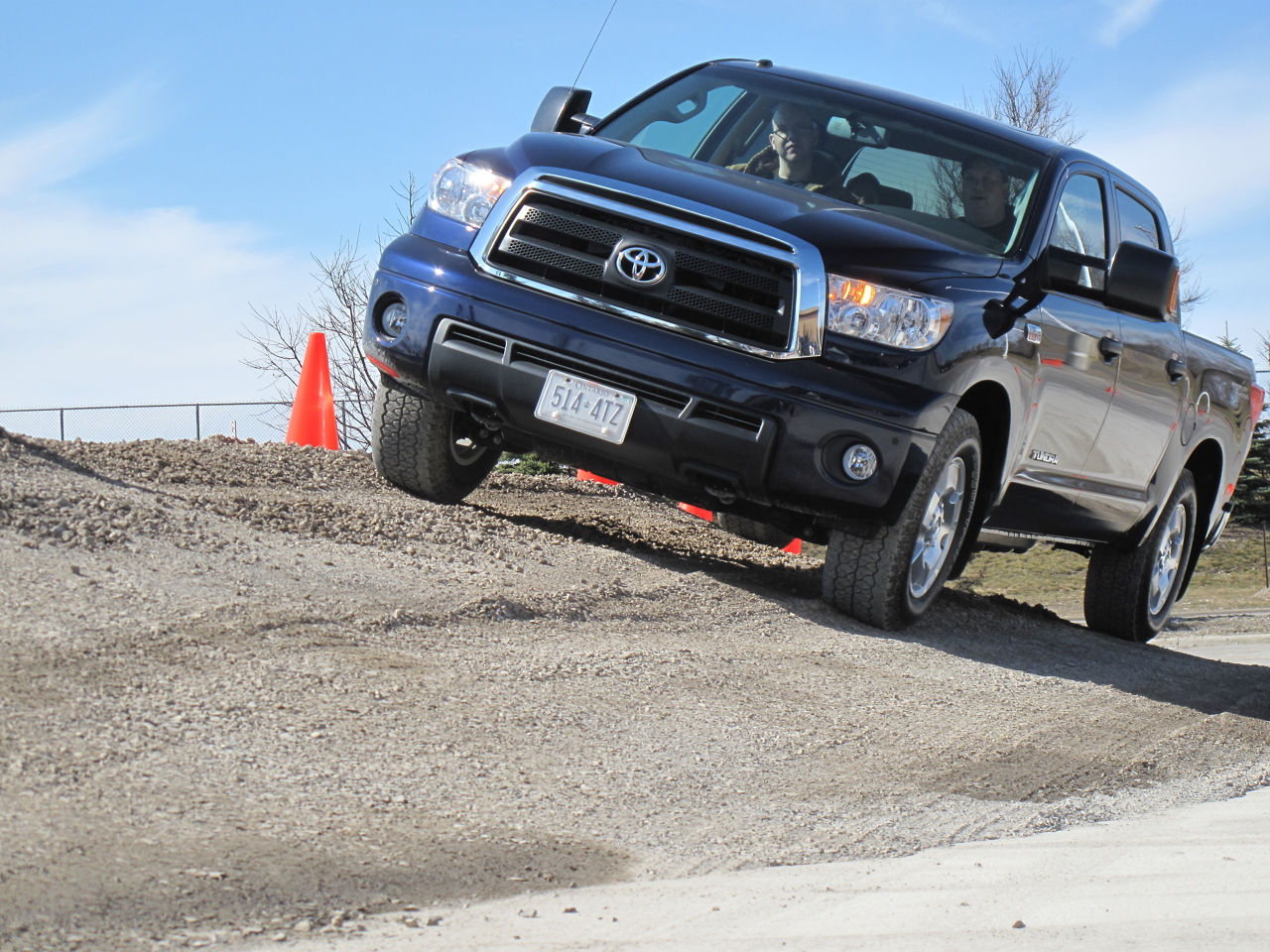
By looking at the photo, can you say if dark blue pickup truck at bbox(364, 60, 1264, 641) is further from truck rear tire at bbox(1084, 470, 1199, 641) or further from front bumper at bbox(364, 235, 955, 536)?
truck rear tire at bbox(1084, 470, 1199, 641)

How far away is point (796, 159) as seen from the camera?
6527mm

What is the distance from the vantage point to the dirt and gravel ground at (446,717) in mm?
2932

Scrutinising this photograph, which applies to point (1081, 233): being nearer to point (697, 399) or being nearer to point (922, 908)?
point (697, 399)

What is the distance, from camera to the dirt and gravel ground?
9.62 ft

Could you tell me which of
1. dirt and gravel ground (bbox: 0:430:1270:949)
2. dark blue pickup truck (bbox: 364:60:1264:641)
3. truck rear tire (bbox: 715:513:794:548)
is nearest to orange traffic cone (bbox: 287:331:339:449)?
truck rear tire (bbox: 715:513:794:548)

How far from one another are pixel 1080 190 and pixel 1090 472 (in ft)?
4.21

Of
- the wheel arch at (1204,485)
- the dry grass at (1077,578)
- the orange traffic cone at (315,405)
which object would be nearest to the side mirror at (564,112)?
the wheel arch at (1204,485)

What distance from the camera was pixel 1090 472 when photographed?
7.14 m

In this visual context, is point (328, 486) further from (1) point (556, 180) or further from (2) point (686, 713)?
(2) point (686, 713)

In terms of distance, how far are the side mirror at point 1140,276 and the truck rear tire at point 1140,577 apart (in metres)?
A: 2.30

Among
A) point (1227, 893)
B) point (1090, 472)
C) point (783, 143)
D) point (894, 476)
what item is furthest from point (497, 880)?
point (1090, 472)

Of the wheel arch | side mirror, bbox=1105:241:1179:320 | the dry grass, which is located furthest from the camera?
the dry grass

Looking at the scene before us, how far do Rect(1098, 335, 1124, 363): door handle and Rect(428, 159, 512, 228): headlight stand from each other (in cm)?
274

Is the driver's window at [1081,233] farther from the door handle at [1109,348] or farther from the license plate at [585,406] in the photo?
the license plate at [585,406]
